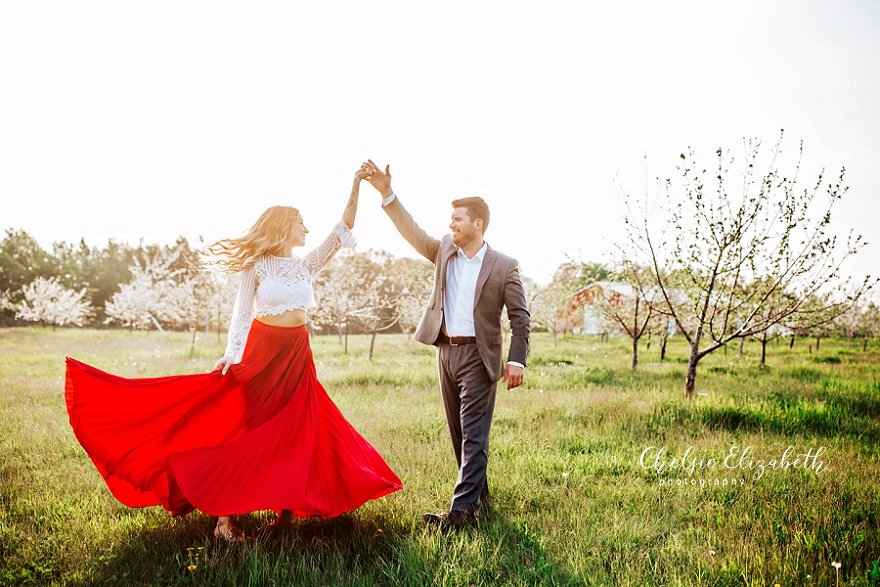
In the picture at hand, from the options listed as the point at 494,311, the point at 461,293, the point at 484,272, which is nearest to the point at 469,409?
the point at 494,311

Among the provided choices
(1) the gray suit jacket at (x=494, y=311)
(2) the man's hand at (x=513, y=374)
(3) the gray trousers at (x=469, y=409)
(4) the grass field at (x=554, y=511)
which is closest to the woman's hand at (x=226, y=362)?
(4) the grass field at (x=554, y=511)

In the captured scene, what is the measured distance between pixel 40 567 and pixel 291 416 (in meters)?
1.67

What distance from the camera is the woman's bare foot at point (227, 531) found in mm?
3547

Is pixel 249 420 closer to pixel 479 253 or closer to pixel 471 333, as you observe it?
pixel 471 333

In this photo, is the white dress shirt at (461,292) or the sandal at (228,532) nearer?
the sandal at (228,532)

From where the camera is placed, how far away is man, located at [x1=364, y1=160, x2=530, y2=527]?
4.05 m

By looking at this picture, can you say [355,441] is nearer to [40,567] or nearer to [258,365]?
[258,365]

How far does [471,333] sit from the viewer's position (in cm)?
418

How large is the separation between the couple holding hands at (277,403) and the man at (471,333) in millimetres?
11

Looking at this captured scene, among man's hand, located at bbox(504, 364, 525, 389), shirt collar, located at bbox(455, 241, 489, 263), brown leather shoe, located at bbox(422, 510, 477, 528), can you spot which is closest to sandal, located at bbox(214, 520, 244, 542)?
brown leather shoe, located at bbox(422, 510, 477, 528)

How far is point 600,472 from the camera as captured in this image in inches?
203

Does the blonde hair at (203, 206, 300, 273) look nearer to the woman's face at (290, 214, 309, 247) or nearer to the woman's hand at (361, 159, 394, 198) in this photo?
the woman's face at (290, 214, 309, 247)

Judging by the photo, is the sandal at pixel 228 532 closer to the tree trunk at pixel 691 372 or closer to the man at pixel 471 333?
the man at pixel 471 333

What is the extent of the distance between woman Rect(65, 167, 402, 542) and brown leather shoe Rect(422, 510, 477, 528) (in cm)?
36
